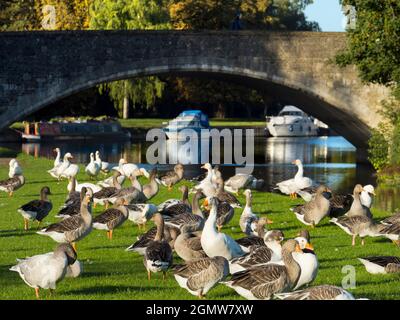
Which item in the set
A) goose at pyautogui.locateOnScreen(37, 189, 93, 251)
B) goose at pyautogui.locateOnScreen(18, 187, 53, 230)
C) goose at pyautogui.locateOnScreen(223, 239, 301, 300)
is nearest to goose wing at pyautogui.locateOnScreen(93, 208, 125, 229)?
goose at pyautogui.locateOnScreen(37, 189, 93, 251)

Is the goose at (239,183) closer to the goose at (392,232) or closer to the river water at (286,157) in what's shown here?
the river water at (286,157)

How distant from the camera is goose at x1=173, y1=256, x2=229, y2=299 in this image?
12.7 metres

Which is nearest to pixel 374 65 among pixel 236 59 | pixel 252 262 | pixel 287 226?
pixel 236 59

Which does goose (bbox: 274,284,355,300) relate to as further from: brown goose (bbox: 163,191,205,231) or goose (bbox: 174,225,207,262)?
brown goose (bbox: 163,191,205,231)

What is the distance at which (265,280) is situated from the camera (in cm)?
1234

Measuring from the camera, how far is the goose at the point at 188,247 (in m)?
15.0

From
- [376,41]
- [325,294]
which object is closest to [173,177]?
[376,41]

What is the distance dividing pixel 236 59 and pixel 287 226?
21.2 metres

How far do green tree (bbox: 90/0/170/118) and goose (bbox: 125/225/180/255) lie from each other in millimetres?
52486

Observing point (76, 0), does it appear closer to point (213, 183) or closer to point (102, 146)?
point (102, 146)

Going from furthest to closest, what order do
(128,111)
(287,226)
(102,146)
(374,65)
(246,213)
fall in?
(128,111), (102,146), (374,65), (287,226), (246,213)

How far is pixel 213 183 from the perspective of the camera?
25.4 m

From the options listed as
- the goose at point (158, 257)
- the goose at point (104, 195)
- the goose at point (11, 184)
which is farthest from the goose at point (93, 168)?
the goose at point (158, 257)

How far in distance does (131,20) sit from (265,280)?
5789 cm
